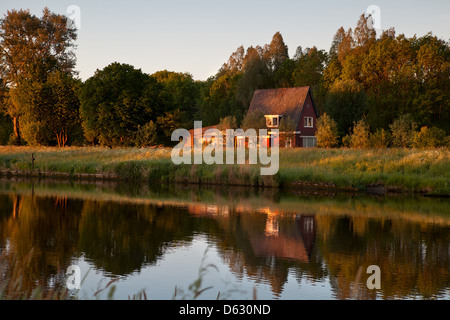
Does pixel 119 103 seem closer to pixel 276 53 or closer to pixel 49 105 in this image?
pixel 49 105

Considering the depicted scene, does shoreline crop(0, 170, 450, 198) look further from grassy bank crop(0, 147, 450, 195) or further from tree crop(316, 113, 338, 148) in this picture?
tree crop(316, 113, 338, 148)

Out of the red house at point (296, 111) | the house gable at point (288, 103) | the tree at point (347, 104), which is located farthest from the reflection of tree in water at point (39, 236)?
the tree at point (347, 104)

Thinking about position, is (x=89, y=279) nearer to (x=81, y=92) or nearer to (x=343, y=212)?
(x=343, y=212)

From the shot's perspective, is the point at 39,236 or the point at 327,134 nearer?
the point at 39,236

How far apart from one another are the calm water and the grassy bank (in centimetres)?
333

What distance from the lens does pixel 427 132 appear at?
151 feet

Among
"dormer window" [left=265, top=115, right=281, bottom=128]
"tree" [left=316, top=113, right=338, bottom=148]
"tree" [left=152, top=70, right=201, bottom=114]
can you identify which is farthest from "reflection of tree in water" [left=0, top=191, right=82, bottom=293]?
"tree" [left=152, top=70, right=201, bottom=114]

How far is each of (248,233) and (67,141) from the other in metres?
55.9

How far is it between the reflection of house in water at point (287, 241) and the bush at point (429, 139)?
27.1 meters

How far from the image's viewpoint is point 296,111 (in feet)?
206

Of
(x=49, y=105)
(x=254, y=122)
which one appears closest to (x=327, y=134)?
(x=254, y=122)

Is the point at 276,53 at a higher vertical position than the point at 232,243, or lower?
higher

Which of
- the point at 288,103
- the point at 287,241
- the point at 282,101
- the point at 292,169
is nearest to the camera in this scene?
the point at 287,241

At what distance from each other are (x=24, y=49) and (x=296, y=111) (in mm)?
36194
